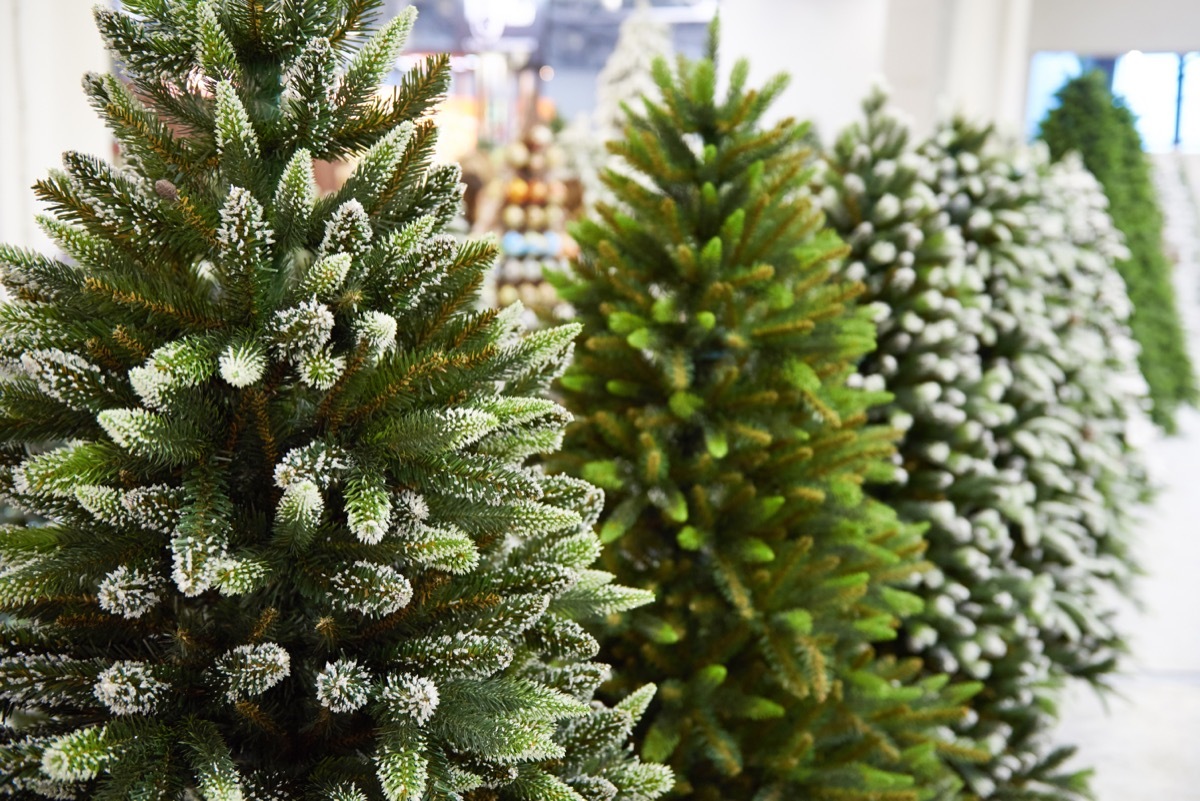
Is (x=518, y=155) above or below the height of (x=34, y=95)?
below

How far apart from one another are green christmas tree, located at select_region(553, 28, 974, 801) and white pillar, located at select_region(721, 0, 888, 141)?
4.22 meters

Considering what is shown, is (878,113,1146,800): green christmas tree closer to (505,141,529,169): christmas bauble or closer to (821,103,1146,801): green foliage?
(821,103,1146,801): green foliage

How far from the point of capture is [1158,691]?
18.7 feet

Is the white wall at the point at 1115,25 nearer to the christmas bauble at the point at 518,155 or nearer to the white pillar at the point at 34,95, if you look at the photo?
the christmas bauble at the point at 518,155

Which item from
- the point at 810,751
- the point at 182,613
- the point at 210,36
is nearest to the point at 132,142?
the point at 210,36

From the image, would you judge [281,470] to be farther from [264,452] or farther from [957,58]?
[957,58]

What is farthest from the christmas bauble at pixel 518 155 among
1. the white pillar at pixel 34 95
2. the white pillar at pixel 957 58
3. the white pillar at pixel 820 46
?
the white pillar at pixel 34 95

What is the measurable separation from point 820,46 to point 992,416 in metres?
3.60

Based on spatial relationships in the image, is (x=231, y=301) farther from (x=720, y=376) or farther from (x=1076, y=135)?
(x=1076, y=135)

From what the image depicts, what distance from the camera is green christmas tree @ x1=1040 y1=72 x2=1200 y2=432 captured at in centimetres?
787

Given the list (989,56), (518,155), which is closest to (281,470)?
(518,155)

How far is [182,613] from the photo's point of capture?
1.25 meters

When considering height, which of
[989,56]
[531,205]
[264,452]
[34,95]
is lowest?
[531,205]

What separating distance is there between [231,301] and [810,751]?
4.87 ft
